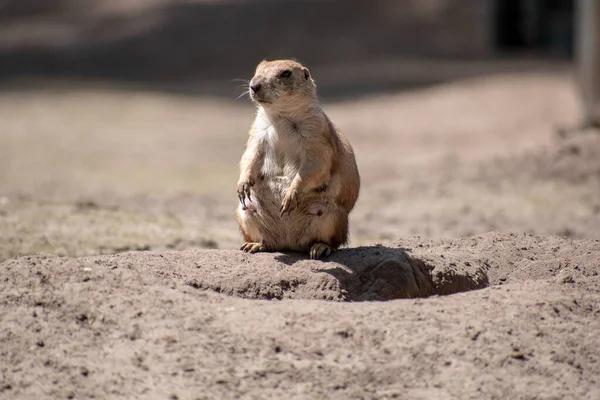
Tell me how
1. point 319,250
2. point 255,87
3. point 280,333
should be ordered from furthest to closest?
1. point 319,250
2. point 255,87
3. point 280,333

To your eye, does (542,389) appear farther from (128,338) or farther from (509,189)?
(509,189)

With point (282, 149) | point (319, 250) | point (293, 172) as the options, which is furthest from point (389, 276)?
point (282, 149)

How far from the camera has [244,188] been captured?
5.75 meters

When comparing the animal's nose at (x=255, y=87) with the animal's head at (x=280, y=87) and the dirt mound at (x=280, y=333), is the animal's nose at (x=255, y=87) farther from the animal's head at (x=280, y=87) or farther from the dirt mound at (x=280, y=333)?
the dirt mound at (x=280, y=333)

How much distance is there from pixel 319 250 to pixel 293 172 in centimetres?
51

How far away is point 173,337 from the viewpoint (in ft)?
14.7

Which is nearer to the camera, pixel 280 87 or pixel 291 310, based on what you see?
pixel 291 310

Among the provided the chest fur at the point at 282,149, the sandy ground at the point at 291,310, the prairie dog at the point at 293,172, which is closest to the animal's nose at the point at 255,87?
the prairie dog at the point at 293,172

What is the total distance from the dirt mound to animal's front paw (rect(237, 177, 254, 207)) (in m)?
0.50

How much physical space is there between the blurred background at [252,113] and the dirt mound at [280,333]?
68.9 inches

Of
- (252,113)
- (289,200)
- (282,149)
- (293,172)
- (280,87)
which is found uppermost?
(280,87)

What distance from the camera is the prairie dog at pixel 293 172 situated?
5656mm

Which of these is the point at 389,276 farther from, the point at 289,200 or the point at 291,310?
the point at 291,310

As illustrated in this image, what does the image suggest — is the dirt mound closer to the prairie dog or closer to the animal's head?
the prairie dog
